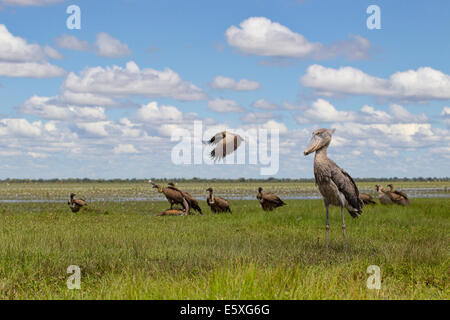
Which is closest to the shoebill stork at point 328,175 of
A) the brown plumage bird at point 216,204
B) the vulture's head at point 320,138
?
the vulture's head at point 320,138

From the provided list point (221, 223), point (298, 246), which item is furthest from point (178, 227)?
point (298, 246)

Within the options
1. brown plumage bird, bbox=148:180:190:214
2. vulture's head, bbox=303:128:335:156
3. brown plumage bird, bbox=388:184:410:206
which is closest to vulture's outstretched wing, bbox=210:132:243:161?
vulture's head, bbox=303:128:335:156

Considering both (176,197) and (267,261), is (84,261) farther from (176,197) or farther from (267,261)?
(176,197)

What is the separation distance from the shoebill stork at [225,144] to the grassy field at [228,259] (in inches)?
69.3

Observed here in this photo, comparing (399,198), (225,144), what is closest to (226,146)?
(225,144)

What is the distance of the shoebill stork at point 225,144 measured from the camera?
802 centimetres

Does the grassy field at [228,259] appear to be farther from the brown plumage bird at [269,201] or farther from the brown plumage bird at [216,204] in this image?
the brown plumage bird at [269,201]

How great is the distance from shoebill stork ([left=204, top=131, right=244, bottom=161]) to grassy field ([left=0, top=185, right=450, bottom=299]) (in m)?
1.76

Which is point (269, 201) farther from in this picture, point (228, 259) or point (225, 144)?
point (225, 144)

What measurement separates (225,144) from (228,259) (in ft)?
7.07

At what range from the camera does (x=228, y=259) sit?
28.5ft

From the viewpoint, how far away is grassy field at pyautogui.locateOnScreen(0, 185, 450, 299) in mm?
6137

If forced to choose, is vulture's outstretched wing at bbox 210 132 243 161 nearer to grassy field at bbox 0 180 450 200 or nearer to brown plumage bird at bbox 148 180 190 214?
brown plumage bird at bbox 148 180 190 214
